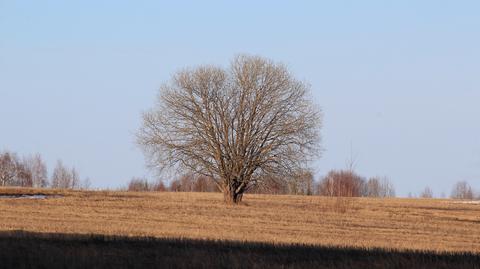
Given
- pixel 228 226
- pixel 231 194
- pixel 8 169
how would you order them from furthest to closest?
pixel 8 169
pixel 231 194
pixel 228 226

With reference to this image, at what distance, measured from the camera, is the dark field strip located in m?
12.7

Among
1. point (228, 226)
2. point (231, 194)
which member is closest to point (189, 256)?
point (228, 226)

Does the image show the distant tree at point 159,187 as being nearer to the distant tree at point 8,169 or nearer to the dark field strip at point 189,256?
the distant tree at point 8,169

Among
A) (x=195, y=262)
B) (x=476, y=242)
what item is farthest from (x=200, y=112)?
(x=195, y=262)

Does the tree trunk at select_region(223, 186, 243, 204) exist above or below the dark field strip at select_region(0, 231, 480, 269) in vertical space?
above

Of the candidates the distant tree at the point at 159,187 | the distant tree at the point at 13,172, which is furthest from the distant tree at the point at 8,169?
the distant tree at the point at 159,187

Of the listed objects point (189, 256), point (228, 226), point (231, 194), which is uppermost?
point (231, 194)

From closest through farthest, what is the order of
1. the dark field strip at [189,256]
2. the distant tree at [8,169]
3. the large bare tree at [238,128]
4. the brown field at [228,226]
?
the dark field strip at [189,256], the brown field at [228,226], the large bare tree at [238,128], the distant tree at [8,169]

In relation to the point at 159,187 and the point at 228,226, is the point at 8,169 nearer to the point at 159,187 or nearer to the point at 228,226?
the point at 159,187

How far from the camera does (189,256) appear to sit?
13711 millimetres

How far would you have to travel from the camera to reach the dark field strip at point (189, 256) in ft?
41.7

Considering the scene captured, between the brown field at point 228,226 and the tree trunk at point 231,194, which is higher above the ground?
the tree trunk at point 231,194

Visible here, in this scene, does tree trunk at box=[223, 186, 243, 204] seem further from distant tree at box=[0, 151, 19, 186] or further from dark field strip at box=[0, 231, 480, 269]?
distant tree at box=[0, 151, 19, 186]

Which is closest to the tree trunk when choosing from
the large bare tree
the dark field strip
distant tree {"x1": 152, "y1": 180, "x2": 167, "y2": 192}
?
the large bare tree
